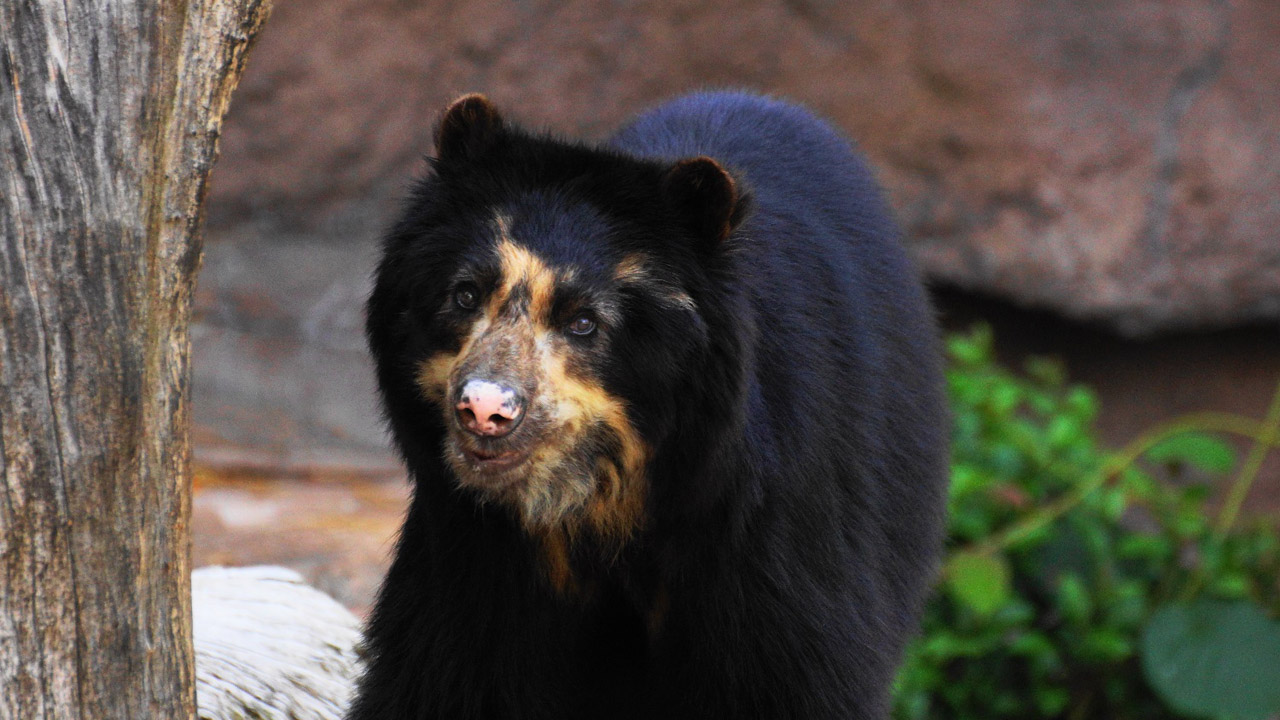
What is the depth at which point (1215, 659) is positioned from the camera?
548cm

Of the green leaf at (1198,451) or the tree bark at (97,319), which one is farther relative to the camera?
the green leaf at (1198,451)

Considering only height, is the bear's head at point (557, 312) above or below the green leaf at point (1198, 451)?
above

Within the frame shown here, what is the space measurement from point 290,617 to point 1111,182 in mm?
4060

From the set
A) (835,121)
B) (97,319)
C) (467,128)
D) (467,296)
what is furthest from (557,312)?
(835,121)

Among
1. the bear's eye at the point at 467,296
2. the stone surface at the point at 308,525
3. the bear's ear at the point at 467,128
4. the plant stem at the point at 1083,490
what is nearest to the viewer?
the bear's eye at the point at 467,296

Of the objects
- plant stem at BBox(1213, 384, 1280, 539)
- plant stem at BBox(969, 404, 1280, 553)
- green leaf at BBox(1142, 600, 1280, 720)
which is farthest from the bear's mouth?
plant stem at BBox(1213, 384, 1280, 539)

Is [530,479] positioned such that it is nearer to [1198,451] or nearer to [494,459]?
[494,459]

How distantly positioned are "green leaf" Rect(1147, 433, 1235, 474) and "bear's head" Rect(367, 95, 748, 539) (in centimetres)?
342

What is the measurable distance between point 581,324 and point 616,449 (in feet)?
0.77

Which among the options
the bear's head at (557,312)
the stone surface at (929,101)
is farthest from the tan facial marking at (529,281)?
the stone surface at (929,101)

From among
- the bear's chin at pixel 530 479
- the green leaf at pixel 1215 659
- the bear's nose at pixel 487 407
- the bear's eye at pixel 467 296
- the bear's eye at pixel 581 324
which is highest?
the bear's eye at pixel 467 296

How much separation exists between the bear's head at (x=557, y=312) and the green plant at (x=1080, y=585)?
2.95 meters

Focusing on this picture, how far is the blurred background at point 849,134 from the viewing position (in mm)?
6246

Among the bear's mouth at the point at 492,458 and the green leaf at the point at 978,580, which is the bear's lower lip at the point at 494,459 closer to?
the bear's mouth at the point at 492,458
